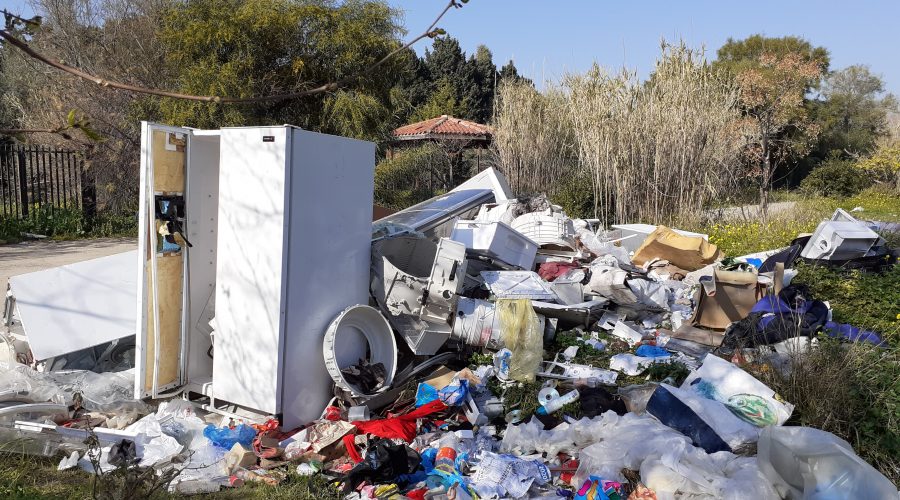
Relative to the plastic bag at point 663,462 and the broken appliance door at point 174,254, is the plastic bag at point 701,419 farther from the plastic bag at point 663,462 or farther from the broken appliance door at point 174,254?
the broken appliance door at point 174,254

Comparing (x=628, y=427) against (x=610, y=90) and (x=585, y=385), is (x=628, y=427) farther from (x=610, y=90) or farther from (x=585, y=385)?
(x=610, y=90)

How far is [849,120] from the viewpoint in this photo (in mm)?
29594

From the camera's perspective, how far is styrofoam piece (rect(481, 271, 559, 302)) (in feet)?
19.1

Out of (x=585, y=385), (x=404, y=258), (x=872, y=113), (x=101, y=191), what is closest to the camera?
(x=585, y=385)

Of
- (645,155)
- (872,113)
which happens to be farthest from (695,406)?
(872,113)

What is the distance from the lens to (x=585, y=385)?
4.68 meters

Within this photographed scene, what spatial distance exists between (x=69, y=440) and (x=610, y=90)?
9.38 metres

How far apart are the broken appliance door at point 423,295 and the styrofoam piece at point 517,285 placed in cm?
76

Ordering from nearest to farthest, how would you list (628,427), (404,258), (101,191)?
1. (628,427)
2. (404,258)
3. (101,191)

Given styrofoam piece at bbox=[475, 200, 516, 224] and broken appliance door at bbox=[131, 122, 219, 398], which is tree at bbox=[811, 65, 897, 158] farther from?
broken appliance door at bbox=[131, 122, 219, 398]

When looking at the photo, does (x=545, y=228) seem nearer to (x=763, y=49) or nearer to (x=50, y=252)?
(x=50, y=252)

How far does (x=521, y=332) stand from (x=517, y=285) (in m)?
0.82

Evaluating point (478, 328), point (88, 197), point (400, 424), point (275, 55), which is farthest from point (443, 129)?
point (400, 424)

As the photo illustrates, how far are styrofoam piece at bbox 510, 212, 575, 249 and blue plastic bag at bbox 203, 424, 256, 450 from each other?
13.9 ft
